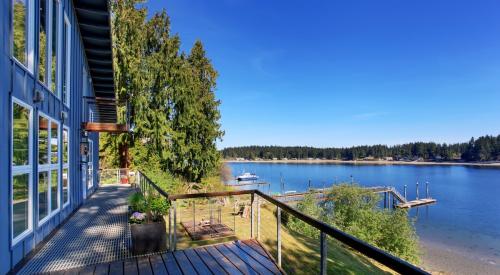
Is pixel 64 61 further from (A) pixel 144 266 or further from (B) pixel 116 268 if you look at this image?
(A) pixel 144 266

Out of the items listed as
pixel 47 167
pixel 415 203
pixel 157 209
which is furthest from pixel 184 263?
pixel 415 203

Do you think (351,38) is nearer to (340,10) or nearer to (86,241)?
(340,10)

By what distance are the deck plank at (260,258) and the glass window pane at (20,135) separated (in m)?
3.34

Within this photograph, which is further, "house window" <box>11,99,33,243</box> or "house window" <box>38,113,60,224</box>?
"house window" <box>38,113,60,224</box>

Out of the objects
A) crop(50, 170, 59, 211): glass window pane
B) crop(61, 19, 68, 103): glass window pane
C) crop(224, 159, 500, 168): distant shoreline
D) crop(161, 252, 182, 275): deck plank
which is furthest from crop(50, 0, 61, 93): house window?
crop(224, 159, 500, 168): distant shoreline

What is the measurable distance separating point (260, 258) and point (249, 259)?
159mm

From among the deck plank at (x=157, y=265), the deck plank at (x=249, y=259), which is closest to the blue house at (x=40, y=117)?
the deck plank at (x=157, y=265)

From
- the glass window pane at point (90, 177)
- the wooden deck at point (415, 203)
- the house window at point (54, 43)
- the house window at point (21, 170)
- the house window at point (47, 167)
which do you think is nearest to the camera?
the house window at point (21, 170)

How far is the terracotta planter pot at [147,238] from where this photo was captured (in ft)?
13.7

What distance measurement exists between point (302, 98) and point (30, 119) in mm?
44427

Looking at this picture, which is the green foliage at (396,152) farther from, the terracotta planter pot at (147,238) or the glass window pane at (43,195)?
the terracotta planter pot at (147,238)

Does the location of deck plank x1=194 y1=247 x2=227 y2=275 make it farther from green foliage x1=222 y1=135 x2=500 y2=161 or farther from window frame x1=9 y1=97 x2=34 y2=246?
green foliage x1=222 y1=135 x2=500 y2=161

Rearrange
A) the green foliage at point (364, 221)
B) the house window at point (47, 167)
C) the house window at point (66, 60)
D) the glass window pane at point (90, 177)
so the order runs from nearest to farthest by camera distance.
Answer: the house window at point (47, 167) < the house window at point (66, 60) < the glass window pane at point (90, 177) < the green foliage at point (364, 221)

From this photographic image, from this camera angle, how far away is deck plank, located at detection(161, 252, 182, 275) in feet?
11.2
